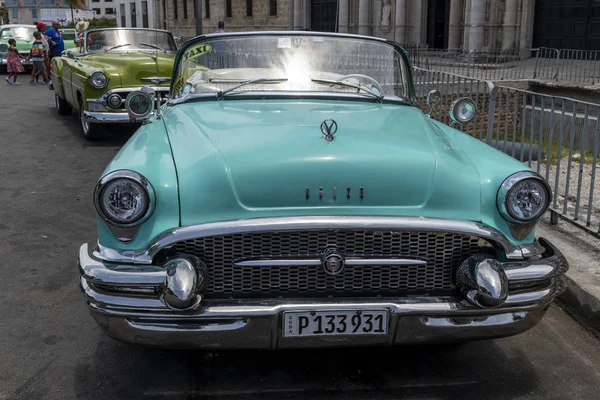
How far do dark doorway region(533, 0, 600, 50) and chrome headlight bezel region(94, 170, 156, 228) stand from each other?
59.1 ft

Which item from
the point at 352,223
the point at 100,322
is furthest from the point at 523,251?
the point at 100,322

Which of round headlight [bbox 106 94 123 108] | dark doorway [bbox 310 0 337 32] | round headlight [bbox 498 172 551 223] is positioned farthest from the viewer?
dark doorway [bbox 310 0 337 32]

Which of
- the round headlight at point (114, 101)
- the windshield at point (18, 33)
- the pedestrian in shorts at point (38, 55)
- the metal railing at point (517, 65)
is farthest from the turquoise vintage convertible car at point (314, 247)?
the windshield at point (18, 33)

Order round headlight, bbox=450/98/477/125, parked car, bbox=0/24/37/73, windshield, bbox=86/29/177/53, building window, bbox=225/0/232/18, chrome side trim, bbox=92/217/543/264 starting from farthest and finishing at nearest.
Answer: building window, bbox=225/0/232/18
parked car, bbox=0/24/37/73
windshield, bbox=86/29/177/53
round headlight, bbox=450/98/477/125
chrome side trim, bbox=92/217/543/264

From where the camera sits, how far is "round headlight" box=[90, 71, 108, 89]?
9594 millimetres

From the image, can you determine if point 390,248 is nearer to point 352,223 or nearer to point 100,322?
point 352,223

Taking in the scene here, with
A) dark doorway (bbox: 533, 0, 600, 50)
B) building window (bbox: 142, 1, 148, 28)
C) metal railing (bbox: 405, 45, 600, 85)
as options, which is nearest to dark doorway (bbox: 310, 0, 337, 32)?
metal railing (bbox: 405, 45, 600, 85)

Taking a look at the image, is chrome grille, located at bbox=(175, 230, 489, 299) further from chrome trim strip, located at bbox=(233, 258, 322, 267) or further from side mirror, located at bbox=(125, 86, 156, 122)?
side mirror, located at bbox=(125, 86, 156, 122)

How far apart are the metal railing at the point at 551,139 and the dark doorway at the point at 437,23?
1696 cm

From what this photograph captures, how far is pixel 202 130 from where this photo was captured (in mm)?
3566

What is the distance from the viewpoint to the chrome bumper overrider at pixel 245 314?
9.54 ft

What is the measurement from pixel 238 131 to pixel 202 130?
0.70 ft

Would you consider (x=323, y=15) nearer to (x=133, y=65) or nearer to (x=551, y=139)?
(x=133, y=65)

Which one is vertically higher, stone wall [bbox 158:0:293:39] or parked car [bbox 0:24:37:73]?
stone wall [bbox 158:0:293:39]
